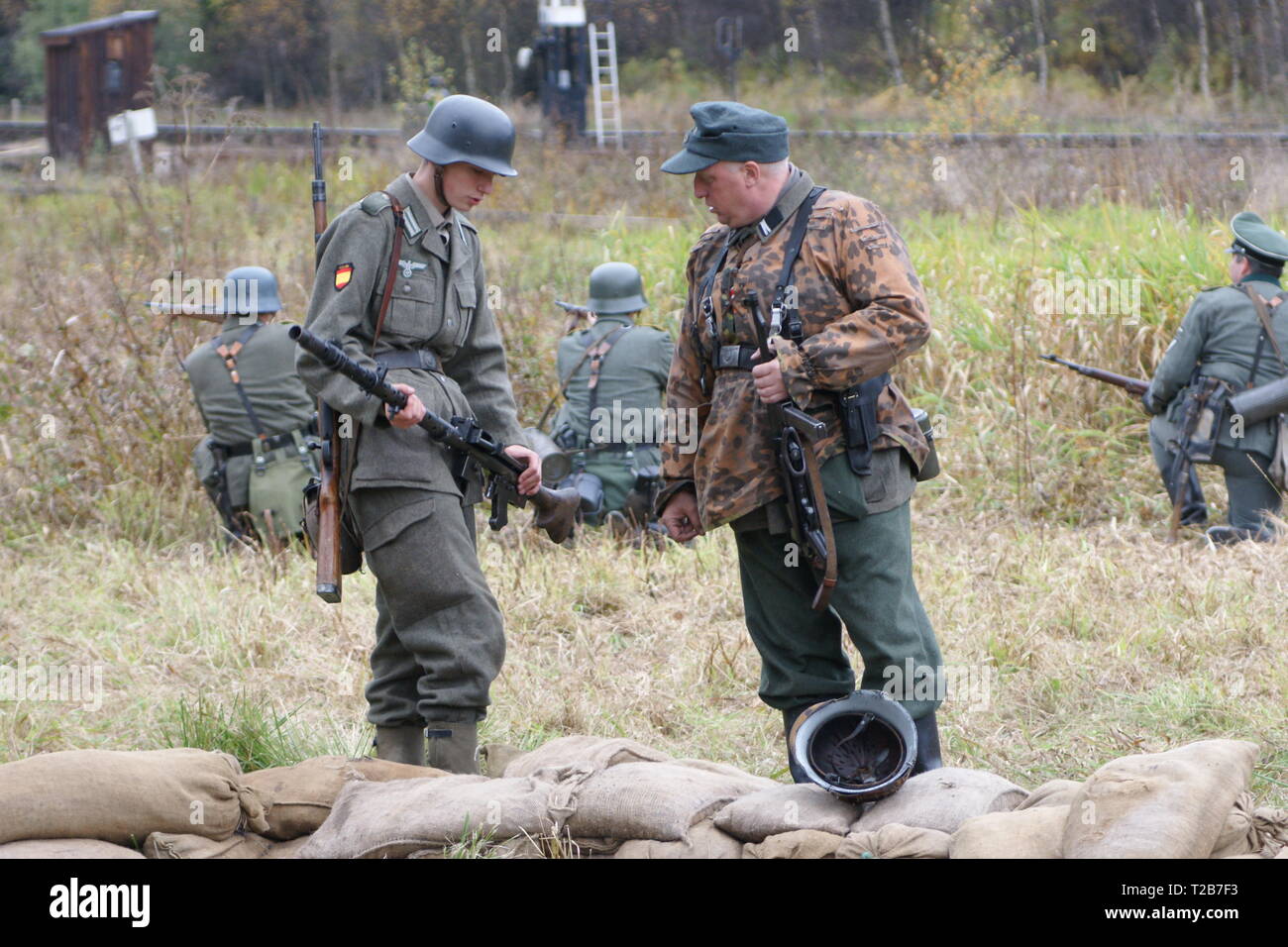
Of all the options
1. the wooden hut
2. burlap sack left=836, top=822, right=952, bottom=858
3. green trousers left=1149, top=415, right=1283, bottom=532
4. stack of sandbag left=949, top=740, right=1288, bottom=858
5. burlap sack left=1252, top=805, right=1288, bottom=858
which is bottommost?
green trousers left=1149, top=415, right=1283, bottom=532

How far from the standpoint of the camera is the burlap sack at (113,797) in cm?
336

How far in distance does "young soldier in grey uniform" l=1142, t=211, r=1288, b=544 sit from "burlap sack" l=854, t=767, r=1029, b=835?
4.54m

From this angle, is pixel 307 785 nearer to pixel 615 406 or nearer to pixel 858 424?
pixel 858 424

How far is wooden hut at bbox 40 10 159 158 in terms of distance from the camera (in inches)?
711

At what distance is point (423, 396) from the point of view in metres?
4.16

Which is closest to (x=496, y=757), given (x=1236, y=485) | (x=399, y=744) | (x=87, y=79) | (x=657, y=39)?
(x=399, y=744)

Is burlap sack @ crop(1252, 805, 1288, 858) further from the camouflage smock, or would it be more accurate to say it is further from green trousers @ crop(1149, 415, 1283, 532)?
green trousers @ crop(1149, 415, 1283, 532)

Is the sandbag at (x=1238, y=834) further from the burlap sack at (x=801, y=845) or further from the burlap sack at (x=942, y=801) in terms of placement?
the burlap sack at (x=801, y=845)

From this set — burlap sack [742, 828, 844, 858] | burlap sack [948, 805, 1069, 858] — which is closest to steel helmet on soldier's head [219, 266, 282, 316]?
burlap sack [742, 828, 844, 858]

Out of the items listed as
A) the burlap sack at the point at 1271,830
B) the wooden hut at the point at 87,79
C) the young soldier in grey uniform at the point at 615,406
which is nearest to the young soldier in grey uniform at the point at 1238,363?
the young soldier in grey uniform at the point at 615,406

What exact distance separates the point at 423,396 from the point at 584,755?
1132 mm

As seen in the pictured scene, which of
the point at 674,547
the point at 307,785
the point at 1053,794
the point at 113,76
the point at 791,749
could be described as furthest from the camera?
the point at 113,76

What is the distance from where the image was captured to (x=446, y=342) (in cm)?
428
